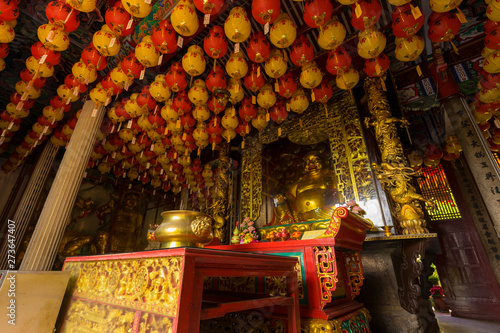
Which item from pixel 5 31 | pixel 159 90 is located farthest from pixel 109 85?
pixel 5 31

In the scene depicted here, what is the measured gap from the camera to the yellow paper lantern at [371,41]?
3129 millimetres

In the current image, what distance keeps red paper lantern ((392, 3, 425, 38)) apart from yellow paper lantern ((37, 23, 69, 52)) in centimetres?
492

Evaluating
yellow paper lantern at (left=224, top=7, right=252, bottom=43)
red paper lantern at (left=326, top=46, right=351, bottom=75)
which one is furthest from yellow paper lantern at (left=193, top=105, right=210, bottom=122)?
red paper lantern at (left=326, top=46, right=351, bottom=75)

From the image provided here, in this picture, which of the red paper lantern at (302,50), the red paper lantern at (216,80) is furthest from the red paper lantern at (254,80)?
the red paper lantern at (302,50)

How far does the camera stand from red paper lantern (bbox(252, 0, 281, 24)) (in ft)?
8.93

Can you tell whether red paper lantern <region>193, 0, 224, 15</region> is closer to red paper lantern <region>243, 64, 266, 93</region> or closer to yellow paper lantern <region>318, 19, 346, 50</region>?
red paper lantern <region>243, 64, 266, 93</region>

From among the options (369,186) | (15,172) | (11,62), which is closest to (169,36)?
(369,186)

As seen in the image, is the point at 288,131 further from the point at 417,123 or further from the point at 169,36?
the point at 417,123

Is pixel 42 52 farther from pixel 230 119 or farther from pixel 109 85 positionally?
pixel 230 119

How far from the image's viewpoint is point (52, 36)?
10.6 feet

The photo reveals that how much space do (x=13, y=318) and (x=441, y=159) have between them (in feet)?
34.1

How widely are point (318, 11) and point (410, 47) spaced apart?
1.53 metres

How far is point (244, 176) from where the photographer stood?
20.3 feet

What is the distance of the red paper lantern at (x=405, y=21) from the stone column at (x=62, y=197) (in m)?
5.53
